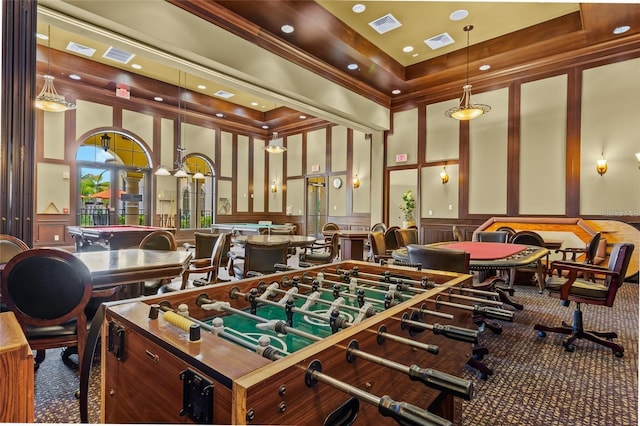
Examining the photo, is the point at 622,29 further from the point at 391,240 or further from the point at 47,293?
the point at 47,293

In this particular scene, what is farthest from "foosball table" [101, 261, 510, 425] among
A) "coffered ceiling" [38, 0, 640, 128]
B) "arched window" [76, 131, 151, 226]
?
"arched window" [76, 131, 151, 226]

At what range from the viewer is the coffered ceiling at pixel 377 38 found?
4680mm

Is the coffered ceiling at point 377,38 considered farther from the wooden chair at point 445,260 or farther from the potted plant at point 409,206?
the wooden chair at point 445,260

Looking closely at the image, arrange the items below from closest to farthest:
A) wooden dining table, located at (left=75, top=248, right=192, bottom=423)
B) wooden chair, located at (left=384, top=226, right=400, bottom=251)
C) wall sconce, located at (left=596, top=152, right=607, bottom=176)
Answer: wooden dining table, located at (left=75, top=248, right=192, bottom=423), wooden chair, located at (left=384, top=226, right=400, bottom=251), wall sconce, located at (left=596, top=152, right=607, bottom=176)

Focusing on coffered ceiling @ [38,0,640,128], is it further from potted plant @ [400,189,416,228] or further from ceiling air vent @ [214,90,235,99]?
potted plant @ [400,189,416,228]

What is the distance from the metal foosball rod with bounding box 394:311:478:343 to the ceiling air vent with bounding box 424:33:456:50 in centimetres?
631

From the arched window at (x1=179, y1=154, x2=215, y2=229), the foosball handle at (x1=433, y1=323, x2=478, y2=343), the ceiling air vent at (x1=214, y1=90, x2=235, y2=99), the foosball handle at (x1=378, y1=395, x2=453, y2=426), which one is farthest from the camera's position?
the arched window at (x1=179, y1=154, x2=215, y2=229)

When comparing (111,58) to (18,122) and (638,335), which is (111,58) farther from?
(638,335)

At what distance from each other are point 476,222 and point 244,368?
737cm

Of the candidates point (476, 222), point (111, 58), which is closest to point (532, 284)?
point (476, 222)

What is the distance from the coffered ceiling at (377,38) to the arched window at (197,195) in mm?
2820

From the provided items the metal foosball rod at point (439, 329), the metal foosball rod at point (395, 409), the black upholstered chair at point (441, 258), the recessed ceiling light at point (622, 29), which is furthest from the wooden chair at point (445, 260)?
the recessed ceiling light at point (622, 29)

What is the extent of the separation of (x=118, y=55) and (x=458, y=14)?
22.0 ft

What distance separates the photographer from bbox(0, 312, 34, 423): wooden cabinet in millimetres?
789
